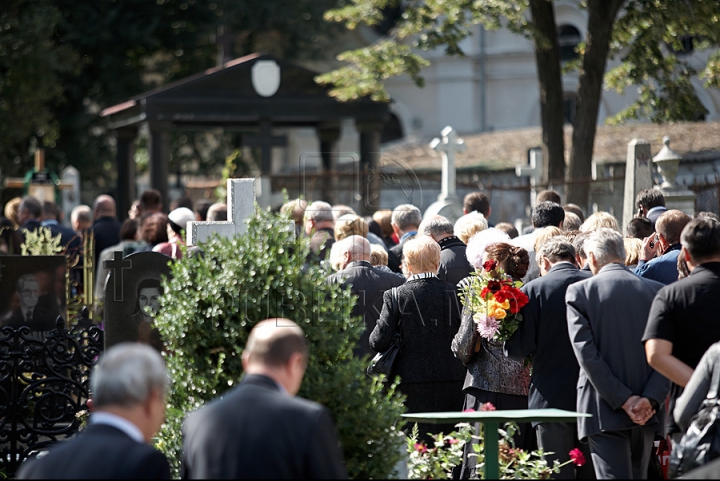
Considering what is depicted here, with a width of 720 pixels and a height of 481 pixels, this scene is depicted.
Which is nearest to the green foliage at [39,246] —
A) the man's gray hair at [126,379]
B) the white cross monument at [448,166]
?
the white cross monument at [448,166]

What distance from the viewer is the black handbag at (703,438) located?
4656 millimetres

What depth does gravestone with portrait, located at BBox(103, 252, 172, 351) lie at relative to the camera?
7742 millimetres

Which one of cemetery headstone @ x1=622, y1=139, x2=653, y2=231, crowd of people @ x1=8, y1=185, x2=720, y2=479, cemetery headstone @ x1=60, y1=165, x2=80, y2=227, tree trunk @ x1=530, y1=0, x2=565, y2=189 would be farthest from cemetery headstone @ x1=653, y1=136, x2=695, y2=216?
cemetery headstone @ x1=60, y1=165, x2=80, y2=227

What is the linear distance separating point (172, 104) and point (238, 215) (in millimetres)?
9978

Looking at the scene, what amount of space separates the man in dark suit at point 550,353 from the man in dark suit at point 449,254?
1.68m

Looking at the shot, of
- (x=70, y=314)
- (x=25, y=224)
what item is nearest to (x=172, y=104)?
(x=25, y=224)

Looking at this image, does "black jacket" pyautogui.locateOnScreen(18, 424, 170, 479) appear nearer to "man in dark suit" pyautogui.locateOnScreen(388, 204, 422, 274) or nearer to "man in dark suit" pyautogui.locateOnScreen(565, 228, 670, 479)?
"man in dark suit" pyautogui.locateOnScreen(565, 228, 670, 479)

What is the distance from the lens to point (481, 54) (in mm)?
35531

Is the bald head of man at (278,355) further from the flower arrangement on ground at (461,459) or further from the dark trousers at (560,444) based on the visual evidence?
the dark trousers at (560,444)

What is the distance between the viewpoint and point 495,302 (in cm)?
600

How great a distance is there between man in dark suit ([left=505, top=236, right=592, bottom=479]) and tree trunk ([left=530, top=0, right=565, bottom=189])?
10.7m

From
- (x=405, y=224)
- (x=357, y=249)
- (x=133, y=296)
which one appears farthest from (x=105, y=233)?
(x=357, y=249)

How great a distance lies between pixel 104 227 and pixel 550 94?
8.07 meters

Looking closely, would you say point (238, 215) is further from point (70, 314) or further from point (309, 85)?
point (309, 85)
